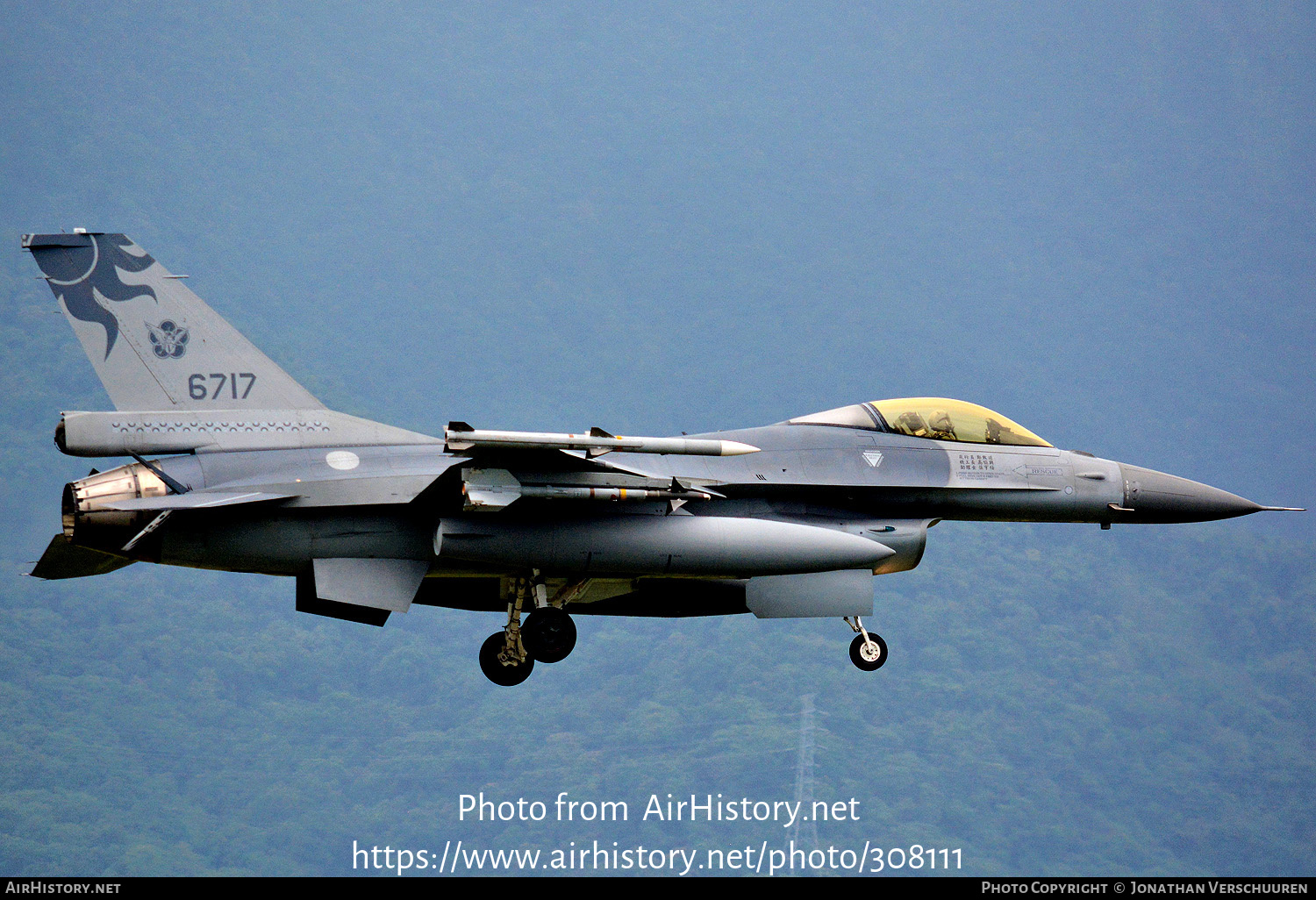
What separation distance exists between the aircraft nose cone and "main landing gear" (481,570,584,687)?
6.19 metres

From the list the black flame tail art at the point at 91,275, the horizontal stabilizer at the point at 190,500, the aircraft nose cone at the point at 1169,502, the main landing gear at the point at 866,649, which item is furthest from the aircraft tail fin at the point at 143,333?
the aircraft nose cone at the point at 1169,502

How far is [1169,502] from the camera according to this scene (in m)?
16.7

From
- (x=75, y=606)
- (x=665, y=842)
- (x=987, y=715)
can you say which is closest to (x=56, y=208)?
(x=75, y=606)

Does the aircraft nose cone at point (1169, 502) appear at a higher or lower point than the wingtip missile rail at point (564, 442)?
higher

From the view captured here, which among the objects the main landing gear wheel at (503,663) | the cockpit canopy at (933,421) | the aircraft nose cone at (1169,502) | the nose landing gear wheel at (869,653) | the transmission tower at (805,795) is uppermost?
the transmission tower at (805,795)

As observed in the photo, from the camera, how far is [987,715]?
248 ft

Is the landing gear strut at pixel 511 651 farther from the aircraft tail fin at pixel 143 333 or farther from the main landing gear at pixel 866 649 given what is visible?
the main landing gear at pixel 866 649

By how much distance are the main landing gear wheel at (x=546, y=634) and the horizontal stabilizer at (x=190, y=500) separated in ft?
9.86

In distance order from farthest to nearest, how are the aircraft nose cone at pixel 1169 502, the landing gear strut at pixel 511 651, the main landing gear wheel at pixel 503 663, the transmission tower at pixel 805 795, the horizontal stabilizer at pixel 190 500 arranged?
the transmission tower at pixel 805 795
the aircraft nose cone at pixel 1169 502
the main landing gear wheel at pixel 503 663
the landing gear strut at pixel 511 651
the horizontal stabilizer at pixel 190 500

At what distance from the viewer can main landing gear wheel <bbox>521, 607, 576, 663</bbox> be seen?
15.4 meters

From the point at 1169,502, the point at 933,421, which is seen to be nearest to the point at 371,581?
the point at 933,421

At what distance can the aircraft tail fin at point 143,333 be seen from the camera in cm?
1458

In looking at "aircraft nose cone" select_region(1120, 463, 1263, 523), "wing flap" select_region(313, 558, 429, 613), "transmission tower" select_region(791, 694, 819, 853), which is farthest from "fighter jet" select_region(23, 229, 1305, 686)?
"transmission tower" select_region(791, 694, 819, 853)

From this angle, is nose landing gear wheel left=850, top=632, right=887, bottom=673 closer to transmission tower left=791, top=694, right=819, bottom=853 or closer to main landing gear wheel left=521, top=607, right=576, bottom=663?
main landing gear wheel left=521, top=607, right=576, bottom=663
